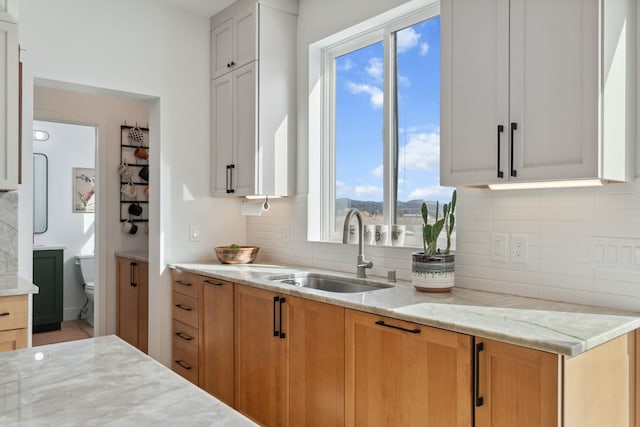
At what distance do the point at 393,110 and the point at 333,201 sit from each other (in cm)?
76

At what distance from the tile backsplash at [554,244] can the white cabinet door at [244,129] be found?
1190 millimetres

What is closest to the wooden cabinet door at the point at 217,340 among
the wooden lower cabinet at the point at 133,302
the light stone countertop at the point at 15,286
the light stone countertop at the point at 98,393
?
the light stone countertop at the point at 15,286

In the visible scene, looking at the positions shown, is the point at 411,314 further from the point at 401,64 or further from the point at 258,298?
the point at 401,64

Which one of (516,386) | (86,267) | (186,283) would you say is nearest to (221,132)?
(186,283)

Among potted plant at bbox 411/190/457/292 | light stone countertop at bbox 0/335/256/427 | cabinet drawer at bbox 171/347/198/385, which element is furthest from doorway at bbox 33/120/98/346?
light stone countertop at bbox 0/335/256/427

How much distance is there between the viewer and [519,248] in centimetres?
220

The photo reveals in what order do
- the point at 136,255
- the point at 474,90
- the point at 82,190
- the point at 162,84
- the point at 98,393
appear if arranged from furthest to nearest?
1. the point at 82,190
2. the point at 136,255
3. the point at 162,84
4. the point at 474,90
5. the point at 98,393

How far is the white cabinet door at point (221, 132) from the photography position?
3538 millimetres

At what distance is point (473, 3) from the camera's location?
6.77 ft

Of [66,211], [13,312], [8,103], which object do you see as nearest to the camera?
[13,312]

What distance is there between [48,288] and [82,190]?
49.4 inches

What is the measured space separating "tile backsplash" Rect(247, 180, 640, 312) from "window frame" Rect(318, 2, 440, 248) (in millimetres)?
474

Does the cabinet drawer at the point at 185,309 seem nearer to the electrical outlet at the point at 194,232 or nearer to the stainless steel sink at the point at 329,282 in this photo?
the electrical outlet at the point at 194,232

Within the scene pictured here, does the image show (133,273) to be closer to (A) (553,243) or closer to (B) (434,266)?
(B) (434,266)
